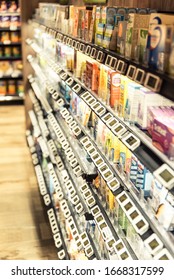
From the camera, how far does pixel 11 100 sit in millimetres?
9633

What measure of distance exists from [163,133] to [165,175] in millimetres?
221

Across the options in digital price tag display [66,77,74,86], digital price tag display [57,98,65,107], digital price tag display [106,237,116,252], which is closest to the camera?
digital price tag display [106,237,116,252]

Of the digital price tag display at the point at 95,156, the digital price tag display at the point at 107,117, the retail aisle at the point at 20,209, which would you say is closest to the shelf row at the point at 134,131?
the digital price tag display at the point at 107,117

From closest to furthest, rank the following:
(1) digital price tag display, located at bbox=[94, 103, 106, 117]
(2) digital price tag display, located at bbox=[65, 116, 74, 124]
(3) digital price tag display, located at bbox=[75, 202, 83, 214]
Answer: (1) digital price tag display, located at bbox=[94, 103, 106, 117] < (3) digital price tag display, located at bbox=[75, 202, 83, 214] < (2) digital price tag display, located at bbox=[65, 116, 74, 124]

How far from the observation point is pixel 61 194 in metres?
4.19

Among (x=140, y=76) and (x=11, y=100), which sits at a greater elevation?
(x=140, y=76)

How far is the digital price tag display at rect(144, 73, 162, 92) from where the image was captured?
157 cm

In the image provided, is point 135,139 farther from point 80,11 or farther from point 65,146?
point 65,146

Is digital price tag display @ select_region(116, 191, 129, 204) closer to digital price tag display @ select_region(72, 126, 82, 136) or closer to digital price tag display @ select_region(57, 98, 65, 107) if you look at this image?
digital price tag display @ select_region(72, 126, 82, 136)

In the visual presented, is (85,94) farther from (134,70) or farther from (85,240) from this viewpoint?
(134,70)

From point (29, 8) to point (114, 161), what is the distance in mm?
4555

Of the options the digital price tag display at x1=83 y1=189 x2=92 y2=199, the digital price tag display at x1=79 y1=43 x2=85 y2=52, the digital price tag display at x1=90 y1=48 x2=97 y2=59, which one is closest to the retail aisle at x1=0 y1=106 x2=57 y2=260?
the digital price tag display at x1=83 y1=189 x2=92 y2=199

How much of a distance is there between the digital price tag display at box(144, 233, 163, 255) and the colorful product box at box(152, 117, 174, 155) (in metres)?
0.38

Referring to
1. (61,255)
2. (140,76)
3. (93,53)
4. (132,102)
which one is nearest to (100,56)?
(93,53)
